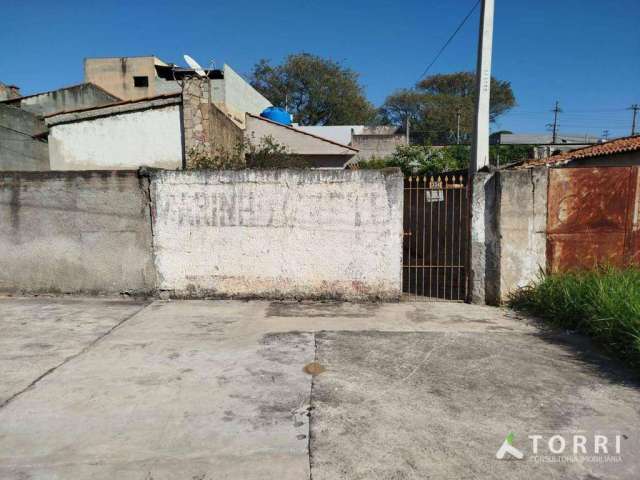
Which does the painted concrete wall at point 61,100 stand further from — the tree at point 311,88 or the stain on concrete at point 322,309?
the tree at point 311,88

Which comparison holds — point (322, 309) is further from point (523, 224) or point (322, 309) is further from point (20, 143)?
point (20, 143)

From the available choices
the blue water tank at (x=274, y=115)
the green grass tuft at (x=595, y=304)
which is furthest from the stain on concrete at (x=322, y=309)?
the blue water tank at (x=274, y=115)

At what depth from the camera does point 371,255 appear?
19.7ft

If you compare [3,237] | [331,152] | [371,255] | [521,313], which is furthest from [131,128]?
[331,152]

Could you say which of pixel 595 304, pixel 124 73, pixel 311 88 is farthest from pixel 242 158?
pixel 311 88

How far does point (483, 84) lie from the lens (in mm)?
8008

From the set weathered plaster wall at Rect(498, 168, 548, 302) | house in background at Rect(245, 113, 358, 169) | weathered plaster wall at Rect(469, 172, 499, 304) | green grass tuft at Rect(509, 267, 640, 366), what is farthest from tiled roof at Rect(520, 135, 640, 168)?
green grass tuft at Rect(509, 267, 640, 366)

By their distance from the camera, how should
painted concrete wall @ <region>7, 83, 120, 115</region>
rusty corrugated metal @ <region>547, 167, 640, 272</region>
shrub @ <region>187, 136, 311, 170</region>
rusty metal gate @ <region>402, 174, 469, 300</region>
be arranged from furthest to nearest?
painted concrete wall @ <region>7, 83, 120, 115</region>, shrub @ <region>187, 136, 311, 170</region>, rusty metal gate @ <region>402, 174, 469, 300</region>, rusty corrugated metal @ <region>547, 167, 640, 272</region>

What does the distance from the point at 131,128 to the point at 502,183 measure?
6980mm

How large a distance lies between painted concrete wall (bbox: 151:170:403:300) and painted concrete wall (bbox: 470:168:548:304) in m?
1.12

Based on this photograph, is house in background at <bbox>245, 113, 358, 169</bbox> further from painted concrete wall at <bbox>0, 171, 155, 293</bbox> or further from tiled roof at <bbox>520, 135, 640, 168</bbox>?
painted concrete wall at <bbox>0, 171, 155, 293</bbox>

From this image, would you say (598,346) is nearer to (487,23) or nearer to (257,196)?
(257,196)

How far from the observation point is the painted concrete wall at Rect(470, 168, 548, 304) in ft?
18.9

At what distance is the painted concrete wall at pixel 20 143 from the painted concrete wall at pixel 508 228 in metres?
10.4
